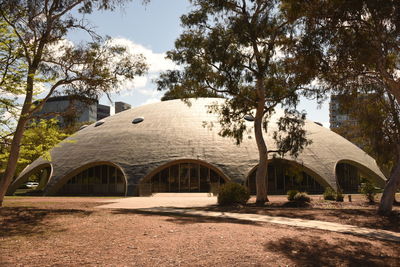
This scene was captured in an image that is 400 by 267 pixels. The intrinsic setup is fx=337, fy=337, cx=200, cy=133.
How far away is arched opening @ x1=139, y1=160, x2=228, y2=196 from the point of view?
3300 centimetres

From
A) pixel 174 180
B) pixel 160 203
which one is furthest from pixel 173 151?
pixel 160 203

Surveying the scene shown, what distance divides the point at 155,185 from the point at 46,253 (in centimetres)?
2462

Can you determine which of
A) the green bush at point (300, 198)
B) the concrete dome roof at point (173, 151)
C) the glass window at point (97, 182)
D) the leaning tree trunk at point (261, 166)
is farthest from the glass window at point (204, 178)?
the green bush at point (300, 198)

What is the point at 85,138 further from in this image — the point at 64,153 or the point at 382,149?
the point at 382,149

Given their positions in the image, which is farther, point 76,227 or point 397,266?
point 76,227

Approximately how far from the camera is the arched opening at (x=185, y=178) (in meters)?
33.0

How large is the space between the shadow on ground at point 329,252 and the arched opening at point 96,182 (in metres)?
25.7

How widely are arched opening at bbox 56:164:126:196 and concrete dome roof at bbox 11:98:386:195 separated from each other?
4.66 feet

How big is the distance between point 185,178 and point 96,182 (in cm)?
933

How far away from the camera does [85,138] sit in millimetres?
38344

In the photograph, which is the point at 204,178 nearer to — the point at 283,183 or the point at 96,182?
the point at 283,183

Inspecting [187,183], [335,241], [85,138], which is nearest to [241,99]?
[187,183]

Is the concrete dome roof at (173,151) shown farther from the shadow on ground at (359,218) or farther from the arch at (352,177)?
the shadow on ground at (359,218)

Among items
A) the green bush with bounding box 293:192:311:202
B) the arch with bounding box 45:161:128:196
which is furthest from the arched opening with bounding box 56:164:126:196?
the green bush with bounding box 293:192:311:202
